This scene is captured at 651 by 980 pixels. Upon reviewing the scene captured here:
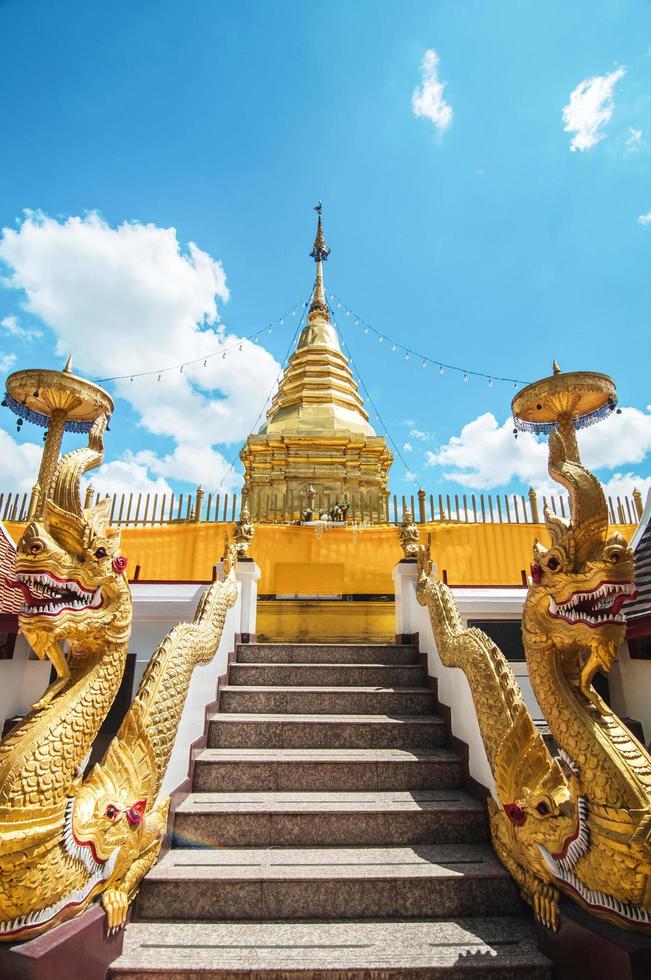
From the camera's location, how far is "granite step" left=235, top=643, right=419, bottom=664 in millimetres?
4984

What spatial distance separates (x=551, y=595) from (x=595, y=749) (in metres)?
0.72

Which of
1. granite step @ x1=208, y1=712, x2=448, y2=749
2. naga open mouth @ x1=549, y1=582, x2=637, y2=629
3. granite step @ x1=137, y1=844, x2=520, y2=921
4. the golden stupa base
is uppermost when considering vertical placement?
the golden stupa base

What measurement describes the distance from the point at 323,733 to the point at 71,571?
8.01ft

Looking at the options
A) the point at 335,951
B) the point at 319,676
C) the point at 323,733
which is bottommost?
the point at 335,951

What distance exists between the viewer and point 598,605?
2.35m

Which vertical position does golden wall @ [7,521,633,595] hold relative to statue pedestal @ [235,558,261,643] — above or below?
above

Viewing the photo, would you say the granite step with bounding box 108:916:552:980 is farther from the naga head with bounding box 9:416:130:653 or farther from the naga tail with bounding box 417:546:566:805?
the naga head with bounding box 9:416:130:653

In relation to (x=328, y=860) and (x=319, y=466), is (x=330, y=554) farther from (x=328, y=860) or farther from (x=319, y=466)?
(x=319, y=466)

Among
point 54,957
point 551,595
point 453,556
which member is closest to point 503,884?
point 551,595

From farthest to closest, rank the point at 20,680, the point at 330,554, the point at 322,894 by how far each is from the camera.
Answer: the point at 330,554
the point at 20,680
the point at 322,894

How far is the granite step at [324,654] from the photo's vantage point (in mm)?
4984

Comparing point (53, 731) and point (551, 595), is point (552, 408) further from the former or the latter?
point (53, 731)

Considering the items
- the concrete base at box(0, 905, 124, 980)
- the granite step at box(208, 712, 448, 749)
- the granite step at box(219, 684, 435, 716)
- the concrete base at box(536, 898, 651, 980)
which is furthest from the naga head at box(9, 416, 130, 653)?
the concrete base at box(536, 898, 651, 980)

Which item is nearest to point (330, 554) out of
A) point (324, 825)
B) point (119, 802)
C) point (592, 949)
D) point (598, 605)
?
point (324, 825)
